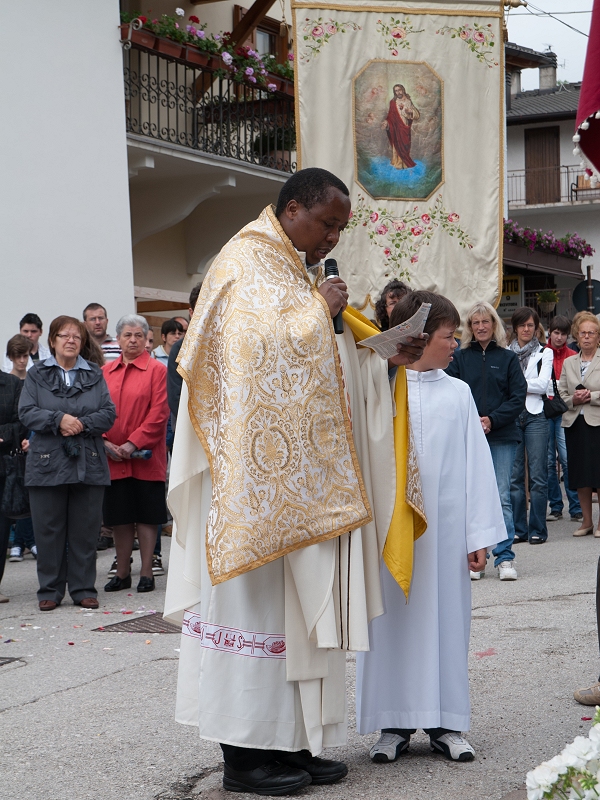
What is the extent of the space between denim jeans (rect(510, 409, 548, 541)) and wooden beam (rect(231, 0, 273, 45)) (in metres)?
8.26

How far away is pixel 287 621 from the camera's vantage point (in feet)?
11.3

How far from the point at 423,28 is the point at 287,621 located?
637 centimetres

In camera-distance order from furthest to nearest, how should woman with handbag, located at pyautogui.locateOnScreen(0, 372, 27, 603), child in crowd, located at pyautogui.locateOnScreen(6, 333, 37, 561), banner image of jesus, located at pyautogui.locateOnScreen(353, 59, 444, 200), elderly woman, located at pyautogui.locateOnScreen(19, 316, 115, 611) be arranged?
child in crowd, located at pyautogui.locateOnScreen(6, 333, 37, 561) → banner image of jesus, located at pyautogui.locateOnScreen(353, 59, 444, 200) → woman with handbag, located at pyautogui.locateOnScreen(0, 372, 27, 603) → elderly woman, located at pyautogui.locateOnScreen(19, 316, 115, 611)

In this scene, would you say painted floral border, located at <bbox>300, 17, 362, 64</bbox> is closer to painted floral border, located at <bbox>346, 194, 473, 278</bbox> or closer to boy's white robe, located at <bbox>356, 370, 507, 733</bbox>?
painted floral border, located at <bbox>346, 194, 473, 278</bbox>

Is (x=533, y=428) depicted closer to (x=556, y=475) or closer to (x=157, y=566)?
(x=556, y=475)

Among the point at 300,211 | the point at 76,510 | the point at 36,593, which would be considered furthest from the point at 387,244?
the point at 300,211

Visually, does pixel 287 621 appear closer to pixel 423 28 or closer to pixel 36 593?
pixel 36 593

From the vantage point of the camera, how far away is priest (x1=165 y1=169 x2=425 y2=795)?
134 inches

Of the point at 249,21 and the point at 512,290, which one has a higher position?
the point at 249,21

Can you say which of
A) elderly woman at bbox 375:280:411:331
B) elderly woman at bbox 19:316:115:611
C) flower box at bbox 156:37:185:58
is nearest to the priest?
elderly woman at bbox 375:280:411:331

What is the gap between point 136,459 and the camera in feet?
26.1

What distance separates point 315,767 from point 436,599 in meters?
0.72

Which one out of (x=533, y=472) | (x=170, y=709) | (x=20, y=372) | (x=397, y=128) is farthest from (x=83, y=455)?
(x=533, y=472)

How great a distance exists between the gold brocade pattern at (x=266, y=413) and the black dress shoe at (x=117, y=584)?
4.64m
